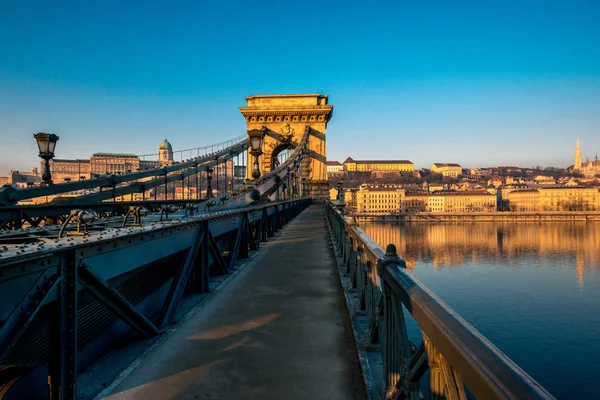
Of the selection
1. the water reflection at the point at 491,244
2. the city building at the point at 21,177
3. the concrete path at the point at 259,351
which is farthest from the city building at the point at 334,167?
the concrete path at the point at 259,351

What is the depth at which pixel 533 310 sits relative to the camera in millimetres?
27234

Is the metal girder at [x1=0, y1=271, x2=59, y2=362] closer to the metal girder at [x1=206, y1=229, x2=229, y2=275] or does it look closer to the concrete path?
the concrete path

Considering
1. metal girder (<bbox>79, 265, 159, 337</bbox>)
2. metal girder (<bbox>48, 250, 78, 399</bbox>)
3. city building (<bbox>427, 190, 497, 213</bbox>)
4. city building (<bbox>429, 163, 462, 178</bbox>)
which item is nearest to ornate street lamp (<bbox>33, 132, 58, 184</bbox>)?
metal girder (<bbox>79, 265, 159, 337</bbox>)

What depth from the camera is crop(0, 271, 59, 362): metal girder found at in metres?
2.24

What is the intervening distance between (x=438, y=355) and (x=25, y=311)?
246 centimetres

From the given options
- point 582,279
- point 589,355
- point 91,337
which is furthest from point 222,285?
point 582,279

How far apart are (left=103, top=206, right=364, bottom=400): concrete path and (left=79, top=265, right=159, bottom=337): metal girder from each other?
0.29m

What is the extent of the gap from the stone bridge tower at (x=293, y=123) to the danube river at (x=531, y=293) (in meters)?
13.4

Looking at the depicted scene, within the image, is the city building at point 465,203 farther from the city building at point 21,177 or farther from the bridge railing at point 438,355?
the bridge railing at point 438,355

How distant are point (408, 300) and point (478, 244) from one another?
206ft

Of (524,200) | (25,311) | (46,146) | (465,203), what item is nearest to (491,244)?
(465,203)

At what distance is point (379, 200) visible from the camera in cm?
11456

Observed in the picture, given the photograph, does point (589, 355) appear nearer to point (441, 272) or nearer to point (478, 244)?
point (441, 272)

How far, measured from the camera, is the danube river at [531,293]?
2024 centimetres
